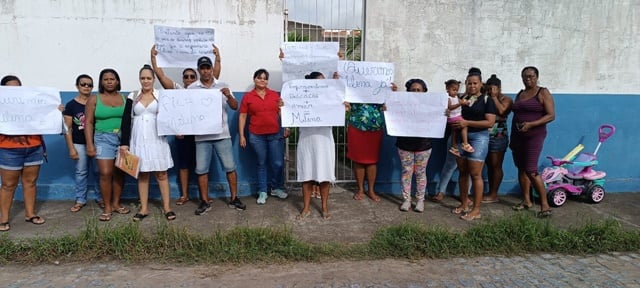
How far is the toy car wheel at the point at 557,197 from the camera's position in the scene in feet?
17.9

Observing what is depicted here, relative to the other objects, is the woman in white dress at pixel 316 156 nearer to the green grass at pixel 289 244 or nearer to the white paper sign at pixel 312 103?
the white paper sign at pixel 312 103

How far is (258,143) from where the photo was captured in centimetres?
530

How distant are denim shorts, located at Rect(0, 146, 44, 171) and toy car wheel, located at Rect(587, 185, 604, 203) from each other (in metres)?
6.71

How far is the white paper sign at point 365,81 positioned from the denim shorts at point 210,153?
5.20 feet

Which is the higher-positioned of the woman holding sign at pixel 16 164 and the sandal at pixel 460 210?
the woman holding sign at pixel 16 164

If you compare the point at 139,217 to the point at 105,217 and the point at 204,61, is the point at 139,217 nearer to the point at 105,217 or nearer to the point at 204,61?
the point at 105,217

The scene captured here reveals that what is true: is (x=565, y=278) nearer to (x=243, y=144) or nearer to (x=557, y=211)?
(x=557, y=211)

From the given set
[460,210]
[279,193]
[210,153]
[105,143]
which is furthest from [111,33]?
[460,210]

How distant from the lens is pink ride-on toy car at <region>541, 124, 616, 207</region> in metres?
5.50

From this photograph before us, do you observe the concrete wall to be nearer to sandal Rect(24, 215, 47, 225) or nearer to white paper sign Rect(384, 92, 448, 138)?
white paper sign Rect(384, 92, 448, 138)

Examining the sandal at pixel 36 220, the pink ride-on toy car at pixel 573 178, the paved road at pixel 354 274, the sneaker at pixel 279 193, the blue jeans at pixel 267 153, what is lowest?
the paved road at pixel 354 274

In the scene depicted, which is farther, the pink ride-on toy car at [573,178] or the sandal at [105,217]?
the pink ride-on toy car at [573,178]

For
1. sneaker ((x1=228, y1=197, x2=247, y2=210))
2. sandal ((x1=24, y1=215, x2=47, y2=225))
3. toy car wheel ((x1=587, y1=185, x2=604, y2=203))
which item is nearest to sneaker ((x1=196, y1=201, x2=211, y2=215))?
sneaker ((x1=228, y1=197, x2=247, y2=210))

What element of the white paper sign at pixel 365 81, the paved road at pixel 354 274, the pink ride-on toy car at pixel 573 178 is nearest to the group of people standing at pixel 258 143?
the white paper sign at pixel 365 81
